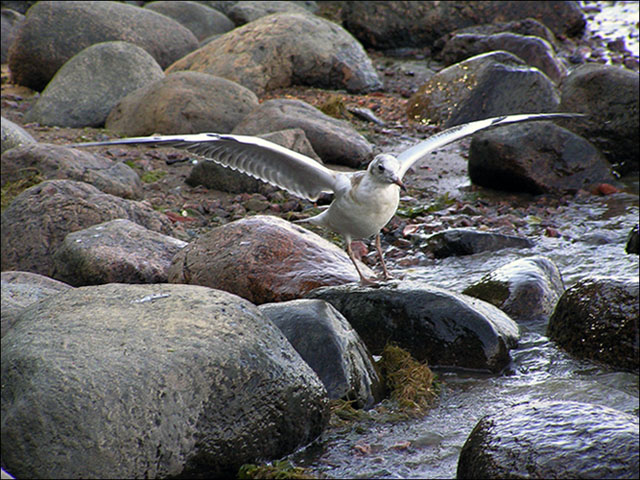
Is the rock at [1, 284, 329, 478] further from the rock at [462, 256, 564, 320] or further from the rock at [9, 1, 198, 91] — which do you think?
the rock at [9, 1, 198, 91]

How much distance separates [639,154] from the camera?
11.4 metres

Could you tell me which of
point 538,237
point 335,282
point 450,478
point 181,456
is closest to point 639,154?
point 538,237

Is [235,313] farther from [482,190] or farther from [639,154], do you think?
[639,154]

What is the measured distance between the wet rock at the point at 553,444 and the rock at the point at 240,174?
5.87 m

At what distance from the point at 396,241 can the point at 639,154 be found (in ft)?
14.5

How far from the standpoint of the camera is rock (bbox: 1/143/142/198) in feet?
29.7

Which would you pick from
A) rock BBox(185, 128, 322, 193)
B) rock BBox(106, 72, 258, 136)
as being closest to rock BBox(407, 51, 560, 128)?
rock BBox(106, 72, 258, 136)

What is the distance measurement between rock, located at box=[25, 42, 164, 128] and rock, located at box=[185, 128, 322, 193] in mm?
3337

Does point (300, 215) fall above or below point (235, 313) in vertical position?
below

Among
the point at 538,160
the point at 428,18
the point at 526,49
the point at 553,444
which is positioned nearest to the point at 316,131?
the point at 538,160

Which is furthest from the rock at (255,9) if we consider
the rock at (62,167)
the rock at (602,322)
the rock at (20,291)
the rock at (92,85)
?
the rock at (602,322)

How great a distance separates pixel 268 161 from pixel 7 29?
13.3 metres

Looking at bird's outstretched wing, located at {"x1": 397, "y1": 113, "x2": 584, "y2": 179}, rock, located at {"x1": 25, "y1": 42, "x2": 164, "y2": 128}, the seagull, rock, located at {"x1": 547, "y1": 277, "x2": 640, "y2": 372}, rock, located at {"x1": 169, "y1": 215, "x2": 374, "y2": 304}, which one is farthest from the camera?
rock, located at {"x1": 25, "y1": 42, "x2": 164, "y2": 128}

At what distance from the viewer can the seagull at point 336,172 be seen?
6.00 m
